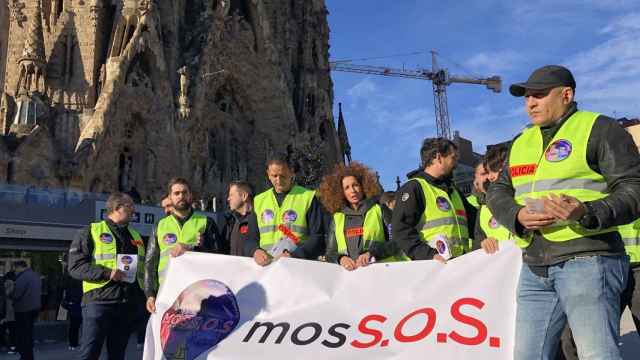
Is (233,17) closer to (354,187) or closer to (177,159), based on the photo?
(177,159)

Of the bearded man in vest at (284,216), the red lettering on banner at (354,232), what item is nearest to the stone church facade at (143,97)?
the bearded man in vest at (284,216)

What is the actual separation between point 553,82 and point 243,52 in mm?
30485

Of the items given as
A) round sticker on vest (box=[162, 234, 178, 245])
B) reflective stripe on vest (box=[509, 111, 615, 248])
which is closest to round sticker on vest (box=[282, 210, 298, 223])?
round sticker on vest (box=[162, 234, 178, 245])

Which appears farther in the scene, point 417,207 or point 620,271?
point 417,207

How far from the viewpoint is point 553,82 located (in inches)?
110

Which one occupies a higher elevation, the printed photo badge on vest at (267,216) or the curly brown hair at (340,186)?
the curly brown hair at (340,186)

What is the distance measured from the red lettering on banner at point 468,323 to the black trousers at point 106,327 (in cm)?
292

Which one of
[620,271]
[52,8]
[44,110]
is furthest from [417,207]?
[52,8]

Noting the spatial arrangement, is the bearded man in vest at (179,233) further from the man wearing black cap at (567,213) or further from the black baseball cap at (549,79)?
the black baseball cap at (549,79)

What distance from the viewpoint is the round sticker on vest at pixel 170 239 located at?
561 centimetres

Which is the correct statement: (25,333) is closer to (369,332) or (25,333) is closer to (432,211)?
(369,332)

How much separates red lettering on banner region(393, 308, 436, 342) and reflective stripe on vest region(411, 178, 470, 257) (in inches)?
23.8

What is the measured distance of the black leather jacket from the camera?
2.44 metres

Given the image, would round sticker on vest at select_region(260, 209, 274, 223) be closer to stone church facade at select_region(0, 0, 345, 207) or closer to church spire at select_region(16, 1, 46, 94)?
stone church facade at select_region(0, 0, 345, 207)
